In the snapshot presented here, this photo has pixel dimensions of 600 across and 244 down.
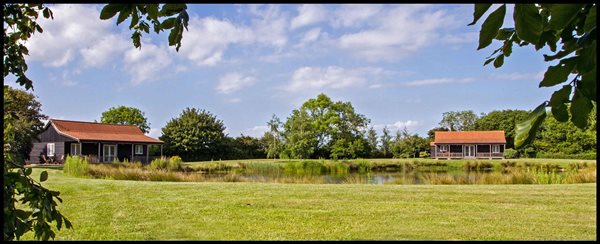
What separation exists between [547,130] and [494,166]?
19.9 m

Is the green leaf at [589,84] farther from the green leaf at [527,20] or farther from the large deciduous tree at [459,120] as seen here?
the large deciduous tree at [459,120]

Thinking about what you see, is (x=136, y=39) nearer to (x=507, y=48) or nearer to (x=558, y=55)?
(x=507, y=48)

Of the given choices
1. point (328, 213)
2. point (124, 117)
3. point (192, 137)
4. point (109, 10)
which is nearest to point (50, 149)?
point (192, 137)

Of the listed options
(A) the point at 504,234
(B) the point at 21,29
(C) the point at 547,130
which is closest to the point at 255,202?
(A) the point at 504,234

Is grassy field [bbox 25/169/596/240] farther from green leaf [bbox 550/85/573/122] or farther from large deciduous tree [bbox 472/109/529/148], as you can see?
large deciduous tree [bbox 472/109/529/148]

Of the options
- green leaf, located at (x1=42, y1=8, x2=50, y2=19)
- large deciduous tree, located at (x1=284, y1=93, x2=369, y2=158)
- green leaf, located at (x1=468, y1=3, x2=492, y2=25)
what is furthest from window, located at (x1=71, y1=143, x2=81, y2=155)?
green leaf, located at (x1=468, y1=3, x2=492, y2=25)

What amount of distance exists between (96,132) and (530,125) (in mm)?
37783

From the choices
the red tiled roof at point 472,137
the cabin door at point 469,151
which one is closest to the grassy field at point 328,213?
the red tiled roof at point 472,137

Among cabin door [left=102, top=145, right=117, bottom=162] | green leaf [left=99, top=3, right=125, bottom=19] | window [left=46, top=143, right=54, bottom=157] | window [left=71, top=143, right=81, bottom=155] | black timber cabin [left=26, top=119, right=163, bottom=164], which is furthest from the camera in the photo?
cabin door [left=102, top=145, right=117, bottom=162]

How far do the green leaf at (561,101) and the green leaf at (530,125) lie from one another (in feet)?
0.07

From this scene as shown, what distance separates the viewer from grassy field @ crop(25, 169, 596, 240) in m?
5.69

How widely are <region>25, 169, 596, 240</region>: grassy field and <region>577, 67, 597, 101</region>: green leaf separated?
15.7ft

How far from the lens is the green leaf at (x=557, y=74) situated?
0.84 metres

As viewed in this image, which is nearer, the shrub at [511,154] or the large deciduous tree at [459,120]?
the shrub at [511,154]
